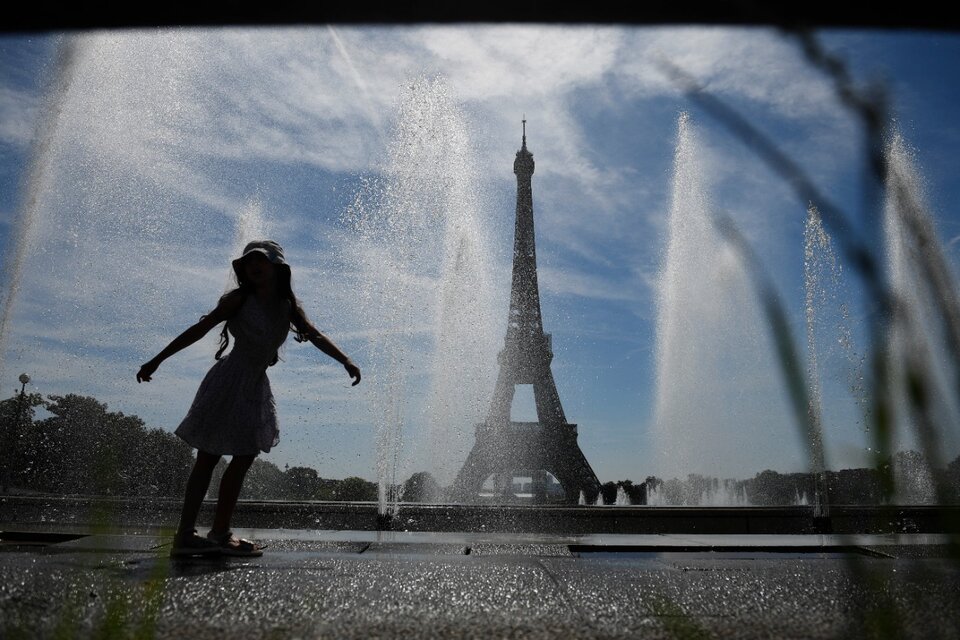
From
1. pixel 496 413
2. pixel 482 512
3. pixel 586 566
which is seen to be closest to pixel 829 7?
pixel 586 566

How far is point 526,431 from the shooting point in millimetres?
29688

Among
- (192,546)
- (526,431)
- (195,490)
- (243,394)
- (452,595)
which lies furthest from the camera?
(526,431)

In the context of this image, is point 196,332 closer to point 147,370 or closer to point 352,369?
point 147,370

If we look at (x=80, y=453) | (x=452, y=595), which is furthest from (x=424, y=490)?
(x=452, y=595)

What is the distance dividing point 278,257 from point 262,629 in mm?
2396

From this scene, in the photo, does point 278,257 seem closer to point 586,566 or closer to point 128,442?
point 586,566

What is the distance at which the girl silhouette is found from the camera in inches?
137

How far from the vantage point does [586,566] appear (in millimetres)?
3168

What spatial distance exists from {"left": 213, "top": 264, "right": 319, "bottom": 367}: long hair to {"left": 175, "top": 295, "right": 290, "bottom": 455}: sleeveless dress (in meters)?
0.04

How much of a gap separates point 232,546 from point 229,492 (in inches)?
10.9

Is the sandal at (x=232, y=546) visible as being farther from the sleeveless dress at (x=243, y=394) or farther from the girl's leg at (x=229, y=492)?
the sleeveless dress at (x=243, y=394)

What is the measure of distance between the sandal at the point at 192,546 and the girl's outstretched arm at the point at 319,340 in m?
1.14

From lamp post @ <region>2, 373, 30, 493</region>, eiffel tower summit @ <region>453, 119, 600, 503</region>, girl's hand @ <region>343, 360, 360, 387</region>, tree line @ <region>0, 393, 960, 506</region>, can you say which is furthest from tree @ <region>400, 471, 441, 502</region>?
girl's hand @ <region>343, 360, 360, 387</region>

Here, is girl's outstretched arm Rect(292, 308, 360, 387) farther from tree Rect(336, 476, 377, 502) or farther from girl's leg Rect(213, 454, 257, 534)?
tree Rect(336, 476, 377, 502)
